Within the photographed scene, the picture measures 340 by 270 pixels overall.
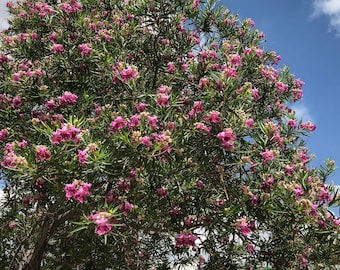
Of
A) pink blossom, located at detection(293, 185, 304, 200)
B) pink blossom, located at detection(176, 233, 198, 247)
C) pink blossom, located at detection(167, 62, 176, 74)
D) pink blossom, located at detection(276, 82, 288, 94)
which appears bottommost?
pink blossom, located at detection(176, 233, 198, 247)

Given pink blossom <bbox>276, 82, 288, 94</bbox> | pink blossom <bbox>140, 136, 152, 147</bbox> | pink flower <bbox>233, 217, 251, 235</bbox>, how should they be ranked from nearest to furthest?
pink blossom <bbox>140, 136, 152, 147</bbox> → pink flower <bbox>233, 217, 251, 235</bbox> → pink blossom <bbox>276, 82, 288, 94</bbox>

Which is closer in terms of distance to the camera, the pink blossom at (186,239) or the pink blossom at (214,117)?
the pink blossom at (214,117)

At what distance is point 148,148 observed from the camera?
147 inches

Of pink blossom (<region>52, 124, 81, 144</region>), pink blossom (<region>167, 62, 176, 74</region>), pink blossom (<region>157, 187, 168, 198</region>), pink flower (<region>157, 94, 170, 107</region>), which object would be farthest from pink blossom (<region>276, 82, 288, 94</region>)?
pink blossom (<region>52, 124, 81, 144</region>)

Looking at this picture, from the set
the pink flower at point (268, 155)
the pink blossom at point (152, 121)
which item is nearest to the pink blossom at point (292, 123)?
the pink flower at point (268, 155)

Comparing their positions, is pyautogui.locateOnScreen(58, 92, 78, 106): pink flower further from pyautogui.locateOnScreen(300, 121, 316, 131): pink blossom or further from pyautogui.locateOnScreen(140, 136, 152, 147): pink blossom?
pyautogui.locateOnScreen(300, 121, 316, 131): pink blossom

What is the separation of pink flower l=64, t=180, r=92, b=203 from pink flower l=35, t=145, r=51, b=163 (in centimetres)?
26

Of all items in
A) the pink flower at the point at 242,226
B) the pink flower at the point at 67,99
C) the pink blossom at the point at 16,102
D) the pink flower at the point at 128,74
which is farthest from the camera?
the pink blossom at the point at 16,102

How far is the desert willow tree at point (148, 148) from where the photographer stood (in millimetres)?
3854

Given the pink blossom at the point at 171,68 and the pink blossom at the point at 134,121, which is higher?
the pink blossom at the point at 171,68

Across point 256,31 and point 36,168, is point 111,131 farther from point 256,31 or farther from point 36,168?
point 256,31

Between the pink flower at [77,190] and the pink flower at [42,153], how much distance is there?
10.3 inches

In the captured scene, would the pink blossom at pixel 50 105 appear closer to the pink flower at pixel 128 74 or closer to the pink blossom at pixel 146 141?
the pink flower at pixel 128 74

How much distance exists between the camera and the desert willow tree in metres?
3.85
